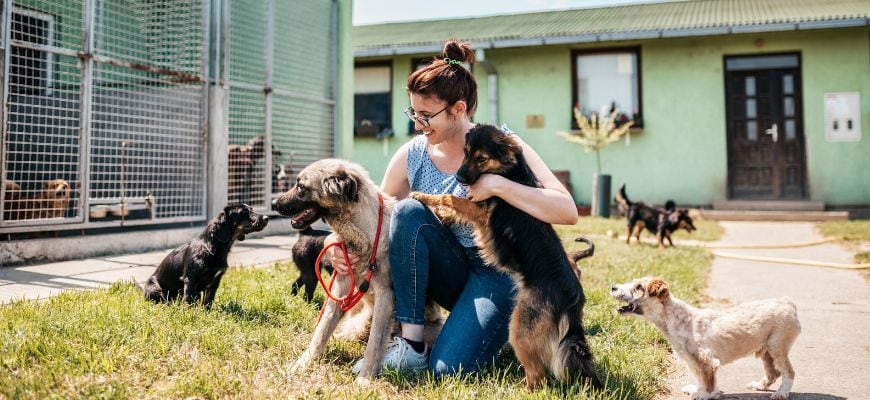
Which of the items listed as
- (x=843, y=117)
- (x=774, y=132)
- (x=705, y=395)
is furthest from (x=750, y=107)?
(x=705, y=395)

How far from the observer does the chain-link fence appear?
5.55 meters

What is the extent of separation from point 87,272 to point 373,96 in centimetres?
1112

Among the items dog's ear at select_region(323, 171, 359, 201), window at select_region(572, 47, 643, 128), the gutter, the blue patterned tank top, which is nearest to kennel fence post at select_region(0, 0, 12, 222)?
dog's ear at select_region(323, 171, 359, 201)

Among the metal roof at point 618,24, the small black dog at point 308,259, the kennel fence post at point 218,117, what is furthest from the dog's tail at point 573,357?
the metal roof at point 618,24

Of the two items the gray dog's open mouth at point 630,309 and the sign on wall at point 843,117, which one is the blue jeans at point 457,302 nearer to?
the gray dog's open mouth at point 630,309

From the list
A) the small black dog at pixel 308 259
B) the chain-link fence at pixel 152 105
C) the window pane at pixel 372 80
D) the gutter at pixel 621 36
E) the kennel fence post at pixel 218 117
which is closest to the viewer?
the small black dog at pixel 308 259

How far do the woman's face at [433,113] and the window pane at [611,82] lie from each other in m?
11.3

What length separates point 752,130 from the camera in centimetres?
1288

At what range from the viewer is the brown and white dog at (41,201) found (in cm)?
543

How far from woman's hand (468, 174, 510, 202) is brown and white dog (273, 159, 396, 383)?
0.54 m

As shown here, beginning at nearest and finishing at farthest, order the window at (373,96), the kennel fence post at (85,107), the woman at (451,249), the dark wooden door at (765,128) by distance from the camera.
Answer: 1. the woman at (451,249)
2. the kennel fence post at (85,107)
3. the dark wooden door at (765,128)
4. the window at (373,96)

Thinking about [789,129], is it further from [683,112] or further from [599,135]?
[599,135]

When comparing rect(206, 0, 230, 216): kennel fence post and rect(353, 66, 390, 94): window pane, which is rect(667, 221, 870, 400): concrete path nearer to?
rect(206, 0, 230, 216): kennel fence post

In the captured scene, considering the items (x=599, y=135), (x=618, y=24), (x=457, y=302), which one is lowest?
(x=457, y=302)
